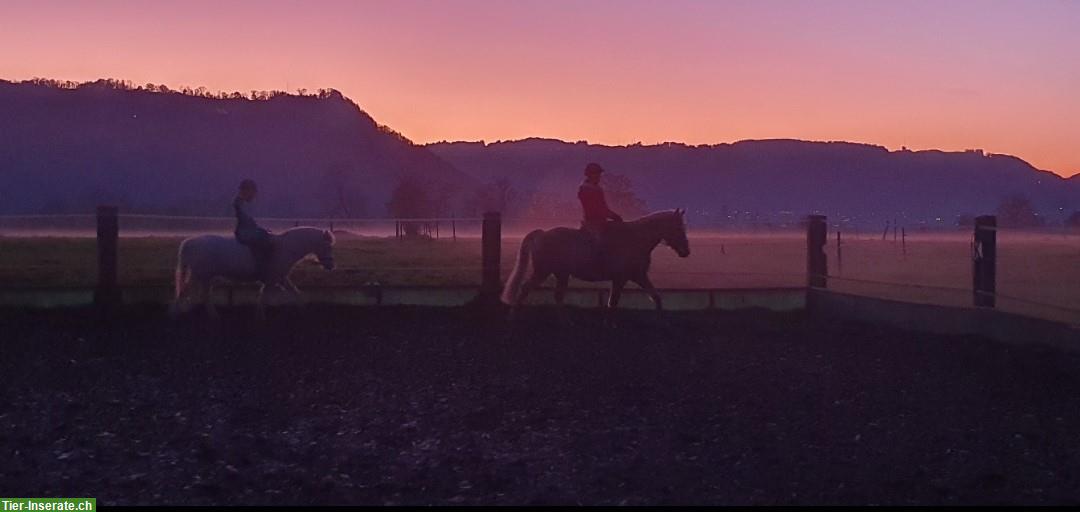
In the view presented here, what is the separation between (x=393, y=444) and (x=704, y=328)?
5.68 m

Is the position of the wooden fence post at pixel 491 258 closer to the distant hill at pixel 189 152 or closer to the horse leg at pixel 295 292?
the horse leg at pixel 295 292

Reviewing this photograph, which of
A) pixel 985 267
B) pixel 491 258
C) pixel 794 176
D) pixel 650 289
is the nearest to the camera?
pixel 985 267

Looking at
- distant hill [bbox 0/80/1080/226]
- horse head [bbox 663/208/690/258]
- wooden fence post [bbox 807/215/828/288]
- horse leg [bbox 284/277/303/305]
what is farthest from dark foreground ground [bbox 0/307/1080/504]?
distant hill [bbox 0/80/1080/226]

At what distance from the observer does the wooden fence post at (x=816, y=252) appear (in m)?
13.4

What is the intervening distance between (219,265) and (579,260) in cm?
394

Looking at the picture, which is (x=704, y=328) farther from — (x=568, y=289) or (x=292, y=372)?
(x=292, y=372)

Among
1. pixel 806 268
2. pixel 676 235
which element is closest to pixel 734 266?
pixel 806 268

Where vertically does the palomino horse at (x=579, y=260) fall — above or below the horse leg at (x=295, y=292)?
above

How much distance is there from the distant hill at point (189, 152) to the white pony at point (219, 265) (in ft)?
286

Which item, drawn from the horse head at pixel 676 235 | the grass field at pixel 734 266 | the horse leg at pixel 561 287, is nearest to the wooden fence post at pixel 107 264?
the grass field at pixel 734 266

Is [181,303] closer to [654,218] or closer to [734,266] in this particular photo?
[654,218]

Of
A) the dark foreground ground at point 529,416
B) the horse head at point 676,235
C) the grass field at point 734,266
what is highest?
the horse head at point 676,235

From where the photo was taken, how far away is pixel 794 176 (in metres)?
130

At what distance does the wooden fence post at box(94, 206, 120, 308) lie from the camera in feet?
40.5
